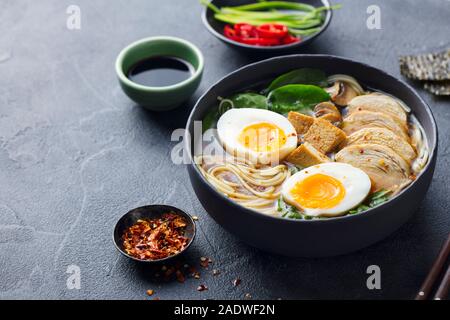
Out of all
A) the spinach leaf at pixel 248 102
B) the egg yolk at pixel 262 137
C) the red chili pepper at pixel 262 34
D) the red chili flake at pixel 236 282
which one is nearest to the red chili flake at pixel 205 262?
the red chili flake at pixel 236 282

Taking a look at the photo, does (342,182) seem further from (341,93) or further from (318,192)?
(341,93)

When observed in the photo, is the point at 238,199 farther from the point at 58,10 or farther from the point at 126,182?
the point at 58,10

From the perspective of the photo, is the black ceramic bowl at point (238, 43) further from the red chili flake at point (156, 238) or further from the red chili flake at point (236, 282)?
the red chili flake at point (236, 282)

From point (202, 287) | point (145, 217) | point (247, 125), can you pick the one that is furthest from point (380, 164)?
point (145, 217)

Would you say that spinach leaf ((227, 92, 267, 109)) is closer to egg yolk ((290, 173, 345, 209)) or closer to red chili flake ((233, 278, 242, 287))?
egg yolk ((290, 173, 345, 209))

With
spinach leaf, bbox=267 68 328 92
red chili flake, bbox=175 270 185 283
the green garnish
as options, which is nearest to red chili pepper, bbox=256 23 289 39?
spinach leaf, bbox=267 68 328 92

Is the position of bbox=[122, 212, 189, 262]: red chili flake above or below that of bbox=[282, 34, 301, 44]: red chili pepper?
below
